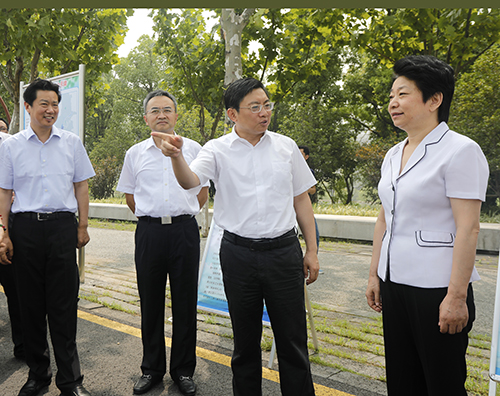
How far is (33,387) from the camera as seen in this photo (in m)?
3.20

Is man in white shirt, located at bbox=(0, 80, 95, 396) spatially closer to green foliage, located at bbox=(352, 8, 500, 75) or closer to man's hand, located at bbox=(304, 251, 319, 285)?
man's hand, located at bbox=(304, 251, 319, 285)

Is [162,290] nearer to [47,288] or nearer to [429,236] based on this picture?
[47,288]

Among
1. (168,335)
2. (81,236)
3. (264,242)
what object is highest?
(264,242)

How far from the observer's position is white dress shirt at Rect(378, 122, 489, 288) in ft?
6.53

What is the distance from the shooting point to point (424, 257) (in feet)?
6.81

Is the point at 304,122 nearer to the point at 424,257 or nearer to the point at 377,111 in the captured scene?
the point at 377,111

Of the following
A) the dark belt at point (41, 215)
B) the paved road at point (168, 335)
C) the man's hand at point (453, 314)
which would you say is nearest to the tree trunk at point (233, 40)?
the paved road at point (168, 335)

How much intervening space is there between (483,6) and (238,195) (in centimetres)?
590

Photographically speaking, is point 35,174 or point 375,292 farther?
point 35,174

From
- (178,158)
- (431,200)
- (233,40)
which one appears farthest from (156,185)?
(233,40)

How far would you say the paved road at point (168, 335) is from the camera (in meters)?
3.31

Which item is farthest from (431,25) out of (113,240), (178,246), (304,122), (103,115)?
(103,115)

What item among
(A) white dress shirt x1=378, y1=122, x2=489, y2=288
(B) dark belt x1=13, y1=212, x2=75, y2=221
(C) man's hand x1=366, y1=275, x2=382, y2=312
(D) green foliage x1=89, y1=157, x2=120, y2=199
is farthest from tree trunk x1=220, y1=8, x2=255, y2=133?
(D) green foliage x1=89, y1=157, x2=120, y2=199

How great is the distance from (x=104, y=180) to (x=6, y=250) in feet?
71.9
